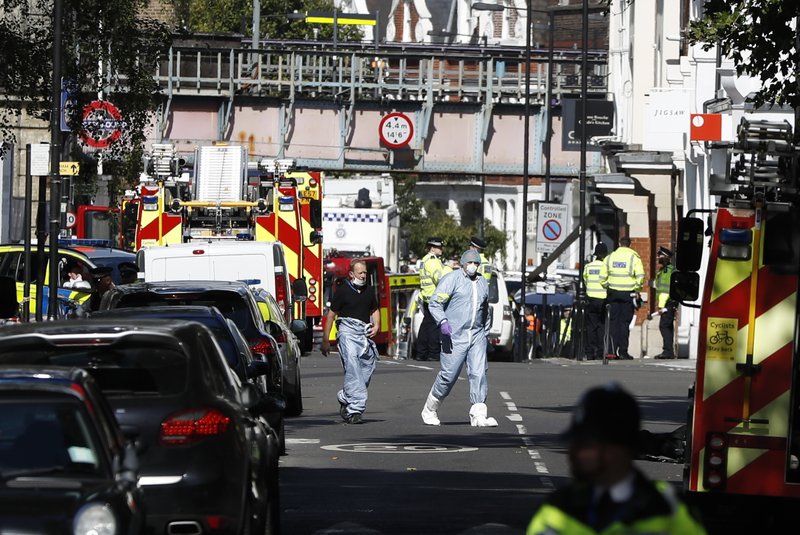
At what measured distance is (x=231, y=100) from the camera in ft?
160

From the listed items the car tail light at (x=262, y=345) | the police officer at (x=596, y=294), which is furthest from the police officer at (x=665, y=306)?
the car tail light at (x=262, y=345)

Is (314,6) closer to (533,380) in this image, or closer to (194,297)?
(533,380)

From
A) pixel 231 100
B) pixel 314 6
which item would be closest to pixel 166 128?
pixel 231 100

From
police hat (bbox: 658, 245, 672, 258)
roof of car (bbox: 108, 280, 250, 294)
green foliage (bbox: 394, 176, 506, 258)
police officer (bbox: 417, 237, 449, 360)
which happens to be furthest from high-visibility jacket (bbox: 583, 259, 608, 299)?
green foliage (bbox: 394, 176, 506, 258)

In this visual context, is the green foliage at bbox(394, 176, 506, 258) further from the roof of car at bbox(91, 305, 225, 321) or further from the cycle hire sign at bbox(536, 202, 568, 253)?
the roof of car at bbox(91, 305, 225, 321)

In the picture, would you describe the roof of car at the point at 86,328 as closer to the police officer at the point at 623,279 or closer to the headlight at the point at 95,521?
the headlight at the point at 95,521

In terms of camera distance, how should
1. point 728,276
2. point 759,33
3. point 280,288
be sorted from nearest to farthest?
point 728,276, point 759,33, point 280,288

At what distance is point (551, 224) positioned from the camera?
4025 centimetres

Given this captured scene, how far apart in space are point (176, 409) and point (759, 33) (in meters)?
7.96

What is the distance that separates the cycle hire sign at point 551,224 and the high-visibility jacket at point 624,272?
7.77m

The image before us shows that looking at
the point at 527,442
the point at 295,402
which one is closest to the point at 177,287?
the point at 527,442

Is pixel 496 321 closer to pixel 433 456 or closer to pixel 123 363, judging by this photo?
pixel 433 456

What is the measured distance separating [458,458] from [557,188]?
98.2 metres

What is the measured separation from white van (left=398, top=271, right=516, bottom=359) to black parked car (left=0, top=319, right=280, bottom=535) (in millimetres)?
24389
